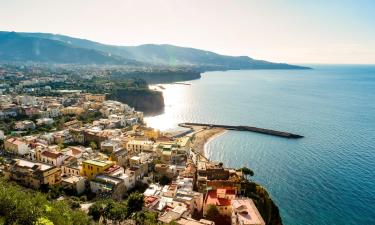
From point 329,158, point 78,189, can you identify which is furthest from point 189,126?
point 78,189

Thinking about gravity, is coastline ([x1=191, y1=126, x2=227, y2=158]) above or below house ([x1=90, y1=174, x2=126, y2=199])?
below

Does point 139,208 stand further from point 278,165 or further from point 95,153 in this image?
point 278,165

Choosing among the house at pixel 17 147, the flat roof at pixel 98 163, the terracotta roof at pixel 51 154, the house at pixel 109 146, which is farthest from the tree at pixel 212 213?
the house at pixel 17 147

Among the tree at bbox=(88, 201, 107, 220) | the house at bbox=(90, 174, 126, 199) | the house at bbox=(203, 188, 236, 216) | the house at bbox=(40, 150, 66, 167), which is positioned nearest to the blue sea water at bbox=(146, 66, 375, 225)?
the house at bbox=(203, 188, 236, 216)

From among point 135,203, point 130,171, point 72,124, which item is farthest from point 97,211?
point 72,124

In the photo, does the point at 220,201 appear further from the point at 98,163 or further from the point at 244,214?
the point at 98,163

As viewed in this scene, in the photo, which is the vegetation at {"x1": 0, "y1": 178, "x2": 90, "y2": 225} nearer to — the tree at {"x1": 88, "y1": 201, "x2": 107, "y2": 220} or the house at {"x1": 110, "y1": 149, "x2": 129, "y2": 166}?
the tree at {"x1": 88, "y1": 201, "x2": 107, "y2": 220}

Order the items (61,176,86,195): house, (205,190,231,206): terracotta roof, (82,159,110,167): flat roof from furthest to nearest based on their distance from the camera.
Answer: (82,159,110,167): flat roof
(61,176,86,195): house
(205,190,231,206): terracotta roof

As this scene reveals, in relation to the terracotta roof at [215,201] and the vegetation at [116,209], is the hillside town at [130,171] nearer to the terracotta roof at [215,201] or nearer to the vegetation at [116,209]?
the terracotta roof at [215,201]
